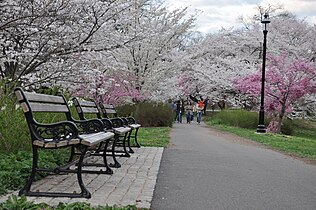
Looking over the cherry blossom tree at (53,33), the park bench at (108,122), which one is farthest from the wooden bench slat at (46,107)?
the cherry blossom tree at (53,33)

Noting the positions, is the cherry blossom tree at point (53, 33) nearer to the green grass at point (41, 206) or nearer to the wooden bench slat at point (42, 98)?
the wooden bench slat at point (42, 98)

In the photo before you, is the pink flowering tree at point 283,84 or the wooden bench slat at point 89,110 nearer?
the wooden bench slat at point 89,110

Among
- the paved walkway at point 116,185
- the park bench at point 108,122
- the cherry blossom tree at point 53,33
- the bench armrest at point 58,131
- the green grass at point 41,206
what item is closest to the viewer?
the green grass at point 41,206

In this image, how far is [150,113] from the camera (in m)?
22.0

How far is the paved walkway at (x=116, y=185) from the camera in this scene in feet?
15.3

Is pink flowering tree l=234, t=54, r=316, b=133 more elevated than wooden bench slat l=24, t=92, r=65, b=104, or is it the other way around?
pink flowering tree l=234, t=54, r=316, b=133

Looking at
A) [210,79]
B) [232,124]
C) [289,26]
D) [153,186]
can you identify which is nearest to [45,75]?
[153,186]

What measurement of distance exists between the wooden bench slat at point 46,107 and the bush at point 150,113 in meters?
14.4

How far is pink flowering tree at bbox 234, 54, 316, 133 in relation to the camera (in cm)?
2223

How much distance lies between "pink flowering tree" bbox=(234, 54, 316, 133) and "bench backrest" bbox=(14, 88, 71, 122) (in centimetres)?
1770

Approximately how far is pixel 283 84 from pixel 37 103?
747 inches

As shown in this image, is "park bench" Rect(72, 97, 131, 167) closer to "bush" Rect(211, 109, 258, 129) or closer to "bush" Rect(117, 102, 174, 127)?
"bush" Rect(117, 102, 174, 127)

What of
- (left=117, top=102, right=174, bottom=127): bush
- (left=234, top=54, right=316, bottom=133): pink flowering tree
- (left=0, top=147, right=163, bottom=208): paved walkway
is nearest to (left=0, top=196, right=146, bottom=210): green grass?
(left=0, top=147, right=163, bottom=208): paved walkway

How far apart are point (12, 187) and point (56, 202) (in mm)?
874
